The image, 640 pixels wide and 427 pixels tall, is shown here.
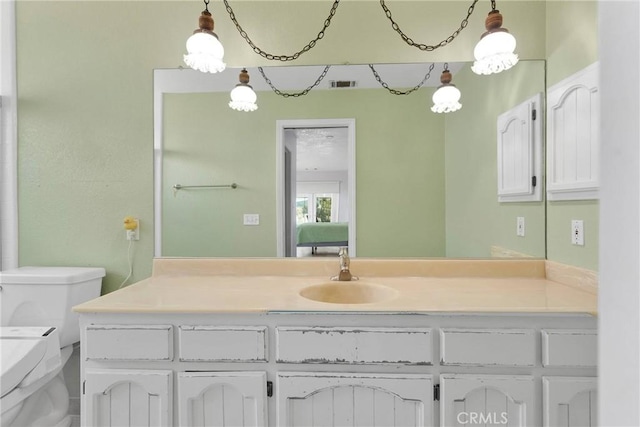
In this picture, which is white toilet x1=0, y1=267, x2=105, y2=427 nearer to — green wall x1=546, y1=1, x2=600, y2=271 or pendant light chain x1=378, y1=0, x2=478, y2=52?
pendant light chain x1=378, y1=0, x2=478, y2=52

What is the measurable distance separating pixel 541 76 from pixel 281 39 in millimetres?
1317

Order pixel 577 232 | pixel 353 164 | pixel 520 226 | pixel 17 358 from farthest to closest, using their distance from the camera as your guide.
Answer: pixel 353 164, pixel 520 226, pixel 577 232, pixel 17 358

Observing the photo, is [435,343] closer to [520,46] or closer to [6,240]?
[520,46]

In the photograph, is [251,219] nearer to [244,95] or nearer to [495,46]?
[244,95]

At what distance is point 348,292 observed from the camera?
5.07 feet

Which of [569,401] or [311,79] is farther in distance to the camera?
[311,79]

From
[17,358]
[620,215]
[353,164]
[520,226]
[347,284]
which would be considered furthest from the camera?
[353,164]

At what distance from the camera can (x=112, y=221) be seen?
178cm

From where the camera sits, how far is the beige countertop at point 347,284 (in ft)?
3.76

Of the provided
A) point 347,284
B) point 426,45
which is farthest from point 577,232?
point 426,45

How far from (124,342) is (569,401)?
4.92ft

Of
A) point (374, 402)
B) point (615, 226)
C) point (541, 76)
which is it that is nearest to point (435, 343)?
point (374, 402)

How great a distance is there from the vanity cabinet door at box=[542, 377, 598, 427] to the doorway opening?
0.97 m

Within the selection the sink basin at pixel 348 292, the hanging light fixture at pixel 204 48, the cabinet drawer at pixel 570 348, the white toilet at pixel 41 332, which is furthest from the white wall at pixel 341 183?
the white toilet at pixel 41 332
